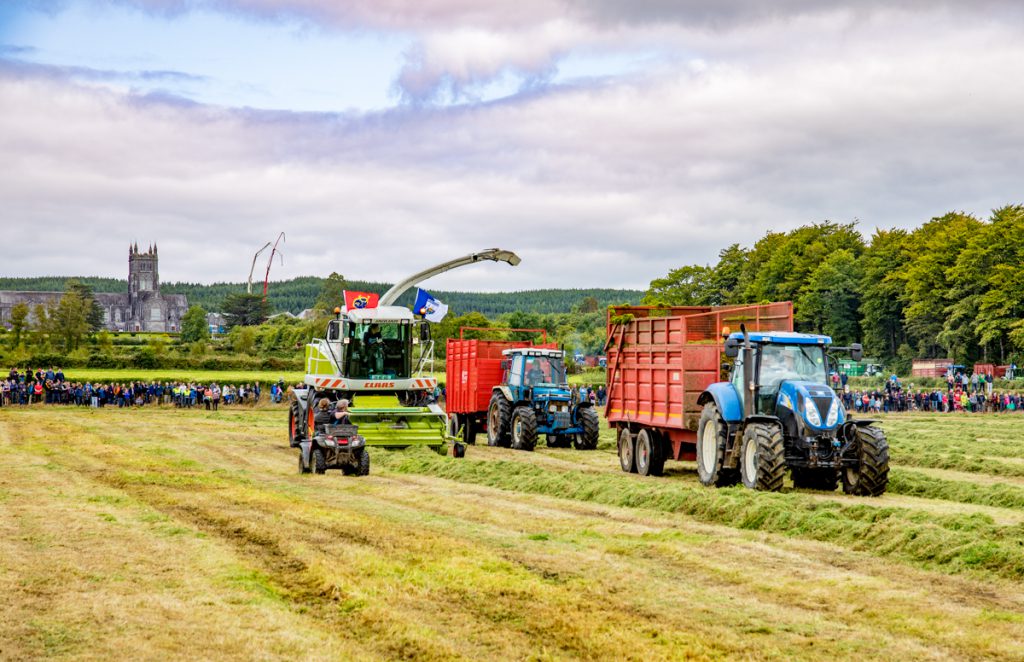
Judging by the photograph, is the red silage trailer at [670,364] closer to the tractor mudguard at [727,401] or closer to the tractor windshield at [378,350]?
the tractor mudguard at [727,401]

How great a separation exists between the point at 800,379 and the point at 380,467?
8.35 m

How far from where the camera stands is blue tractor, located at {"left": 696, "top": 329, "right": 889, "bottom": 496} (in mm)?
16234

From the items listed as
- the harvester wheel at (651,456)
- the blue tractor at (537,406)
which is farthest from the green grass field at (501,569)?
the blue tractor at (537,406)

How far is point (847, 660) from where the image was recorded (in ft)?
24.7

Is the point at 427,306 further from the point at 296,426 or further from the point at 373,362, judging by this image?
the point at 373,362

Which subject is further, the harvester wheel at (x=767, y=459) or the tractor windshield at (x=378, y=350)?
the tractor windshield at (x=378, y=350)

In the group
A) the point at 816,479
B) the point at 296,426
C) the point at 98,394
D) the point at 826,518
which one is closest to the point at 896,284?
the point at 98,394

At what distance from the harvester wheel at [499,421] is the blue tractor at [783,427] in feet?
34.9

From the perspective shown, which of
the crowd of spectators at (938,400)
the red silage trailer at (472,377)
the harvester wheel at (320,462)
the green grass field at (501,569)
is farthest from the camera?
the crowd of spectators at (938,400)

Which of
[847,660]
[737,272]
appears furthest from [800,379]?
[737,272]

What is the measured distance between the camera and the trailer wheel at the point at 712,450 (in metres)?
17.2

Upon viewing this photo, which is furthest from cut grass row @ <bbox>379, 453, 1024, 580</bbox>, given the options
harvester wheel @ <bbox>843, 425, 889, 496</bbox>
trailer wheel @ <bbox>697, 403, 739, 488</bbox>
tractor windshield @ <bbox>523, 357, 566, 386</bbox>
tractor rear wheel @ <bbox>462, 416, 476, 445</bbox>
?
tractor rear wheel @ <bbox>462, 416, 476, 445</bbox>

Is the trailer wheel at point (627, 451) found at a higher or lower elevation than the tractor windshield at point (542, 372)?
lower

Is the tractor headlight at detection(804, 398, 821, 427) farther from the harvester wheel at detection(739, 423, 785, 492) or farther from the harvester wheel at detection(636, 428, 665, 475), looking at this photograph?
the harvester wheel at detection(636, 428, 665, 475)
